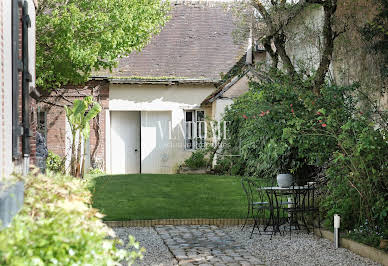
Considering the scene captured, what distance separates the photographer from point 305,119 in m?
10.2

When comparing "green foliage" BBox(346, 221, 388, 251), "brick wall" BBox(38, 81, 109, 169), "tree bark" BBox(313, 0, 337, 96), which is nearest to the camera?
"green foliage" BBox(346, 221, 388, 251)

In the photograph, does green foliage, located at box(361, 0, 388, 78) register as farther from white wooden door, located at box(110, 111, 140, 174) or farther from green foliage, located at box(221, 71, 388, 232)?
white wooden door, located at box(110, 111, 140, 174)

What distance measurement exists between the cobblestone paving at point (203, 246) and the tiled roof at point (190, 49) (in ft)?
44.5

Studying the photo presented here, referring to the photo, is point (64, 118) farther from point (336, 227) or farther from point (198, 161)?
point (336, 227)

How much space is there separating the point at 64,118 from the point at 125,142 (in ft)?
8.94

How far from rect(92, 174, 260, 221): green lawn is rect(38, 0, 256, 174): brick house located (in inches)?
152

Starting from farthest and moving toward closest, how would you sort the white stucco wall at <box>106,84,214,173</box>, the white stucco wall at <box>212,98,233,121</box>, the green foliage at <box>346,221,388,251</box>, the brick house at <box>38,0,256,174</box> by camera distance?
1. the white stucco wall at <box>106,84,214,173</box>
2. the brick house at <box>38,0,256,174</box>
3. the white stucco wall at <box>212,98,233,121</box>
4. the green foliage at <box>346,221,388,251</box>

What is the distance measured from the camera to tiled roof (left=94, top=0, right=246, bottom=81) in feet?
78.7

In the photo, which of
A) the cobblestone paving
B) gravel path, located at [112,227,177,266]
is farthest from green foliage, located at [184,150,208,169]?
gravel path, located at [112,227,177,266]

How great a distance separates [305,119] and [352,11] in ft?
22.7

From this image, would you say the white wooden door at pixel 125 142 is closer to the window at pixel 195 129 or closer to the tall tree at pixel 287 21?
the window at pixel 195 129

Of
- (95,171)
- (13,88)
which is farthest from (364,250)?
(95,171)

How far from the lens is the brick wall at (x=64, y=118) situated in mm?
22438

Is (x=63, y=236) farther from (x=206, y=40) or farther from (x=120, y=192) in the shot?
(x=206, y=40)
